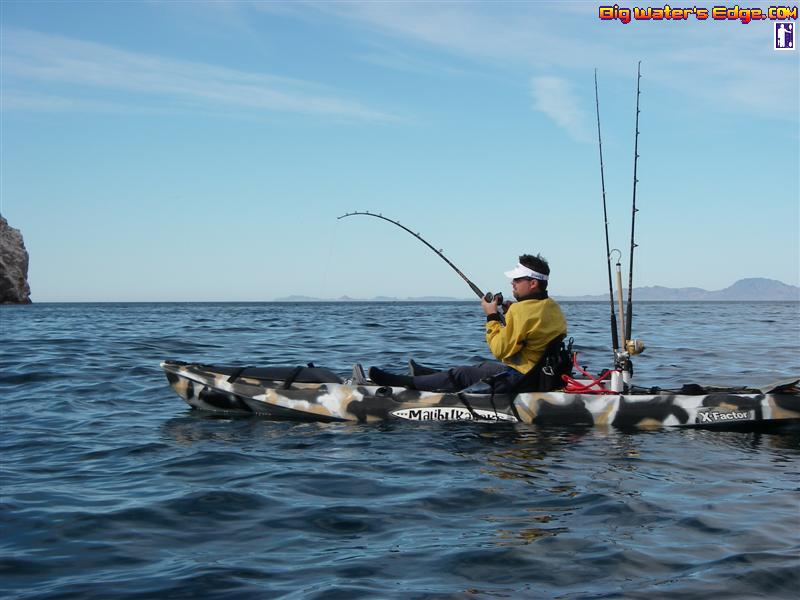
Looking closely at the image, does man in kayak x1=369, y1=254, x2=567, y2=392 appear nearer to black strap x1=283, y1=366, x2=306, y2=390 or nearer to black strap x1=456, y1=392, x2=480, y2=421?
black strap x1=456, y1=392, x2=480, y2=421

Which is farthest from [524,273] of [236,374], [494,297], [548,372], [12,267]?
[12,267]

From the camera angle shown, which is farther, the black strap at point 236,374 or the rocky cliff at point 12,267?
the rocky cliff at point 12,267

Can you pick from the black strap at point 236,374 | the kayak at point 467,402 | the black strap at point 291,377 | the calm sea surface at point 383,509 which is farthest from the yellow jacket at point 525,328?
the black strap at point 236,374

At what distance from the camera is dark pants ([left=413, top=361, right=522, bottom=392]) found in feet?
32.9

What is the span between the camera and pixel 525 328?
916 centimetres

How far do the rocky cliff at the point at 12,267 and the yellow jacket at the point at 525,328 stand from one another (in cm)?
9944

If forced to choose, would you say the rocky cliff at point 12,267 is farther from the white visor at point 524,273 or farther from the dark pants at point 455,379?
the white visor at point 524,273

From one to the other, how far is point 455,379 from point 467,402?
0.47m

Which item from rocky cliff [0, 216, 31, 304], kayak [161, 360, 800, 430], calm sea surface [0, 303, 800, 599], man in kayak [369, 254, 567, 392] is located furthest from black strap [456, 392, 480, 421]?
rocky cliff [0, 216, 31, 304]

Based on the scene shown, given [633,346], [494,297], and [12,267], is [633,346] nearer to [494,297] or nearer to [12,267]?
[494,297]

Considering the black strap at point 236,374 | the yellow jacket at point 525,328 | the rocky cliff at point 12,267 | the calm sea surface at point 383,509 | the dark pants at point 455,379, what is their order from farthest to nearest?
the rocky cliff at point 12,267, the black strap at point 236,374, the dark pants at point 455,379, the yellow jacket at point 525,328, the calm sea surface at point 383,509

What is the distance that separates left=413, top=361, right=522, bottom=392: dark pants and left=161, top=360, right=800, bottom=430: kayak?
0.20 metres

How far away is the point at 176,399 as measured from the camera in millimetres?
12211

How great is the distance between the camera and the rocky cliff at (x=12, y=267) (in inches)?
3789
